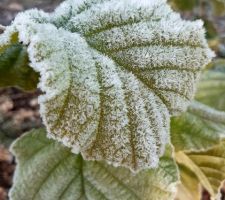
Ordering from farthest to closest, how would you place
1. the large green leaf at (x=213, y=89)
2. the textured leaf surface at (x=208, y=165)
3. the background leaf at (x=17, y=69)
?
1. the large green leaf at (x=213, y=89)
2. the textured leaf surface at (x=208, y=165)
3. the background leaf at (x=17, y=69)

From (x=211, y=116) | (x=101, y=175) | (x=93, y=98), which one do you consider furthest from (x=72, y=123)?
(x=211, y=116)

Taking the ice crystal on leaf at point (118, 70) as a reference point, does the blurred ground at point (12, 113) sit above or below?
below

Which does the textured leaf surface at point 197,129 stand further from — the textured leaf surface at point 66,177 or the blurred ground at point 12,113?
the blurred ground at point 12,113

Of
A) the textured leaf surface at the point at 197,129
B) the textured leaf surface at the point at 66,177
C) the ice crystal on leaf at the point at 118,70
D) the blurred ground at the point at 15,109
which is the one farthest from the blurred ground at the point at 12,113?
the ice crystal on leaf at the point at 118,70

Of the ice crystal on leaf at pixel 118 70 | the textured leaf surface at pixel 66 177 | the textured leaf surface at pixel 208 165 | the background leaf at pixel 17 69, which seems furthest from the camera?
the textured leaf surface at pixel 208 165

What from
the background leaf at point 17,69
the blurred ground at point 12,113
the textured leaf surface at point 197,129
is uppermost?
the background leaf at point 17,69

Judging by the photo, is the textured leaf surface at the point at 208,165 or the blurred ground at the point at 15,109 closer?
the textured leaf surface at the point at 208,165

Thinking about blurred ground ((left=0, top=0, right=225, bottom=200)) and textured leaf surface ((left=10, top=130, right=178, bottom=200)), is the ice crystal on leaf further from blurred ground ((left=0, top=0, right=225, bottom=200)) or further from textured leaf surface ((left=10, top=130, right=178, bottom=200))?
blurred ground ((left=0, top=0, right=225, bottom=200))

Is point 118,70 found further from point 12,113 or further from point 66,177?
point 12,113
